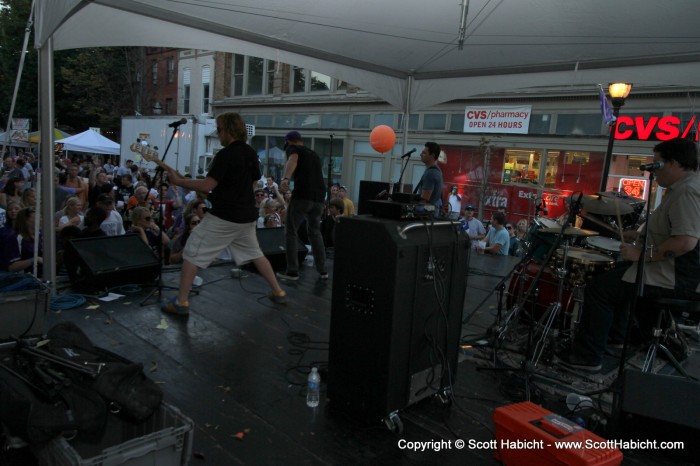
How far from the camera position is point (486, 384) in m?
3.29

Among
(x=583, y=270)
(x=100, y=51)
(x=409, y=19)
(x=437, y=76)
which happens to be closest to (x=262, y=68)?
(x=100, y=51)

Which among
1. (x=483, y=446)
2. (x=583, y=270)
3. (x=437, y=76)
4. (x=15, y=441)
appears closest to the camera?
(x=15, y=441)

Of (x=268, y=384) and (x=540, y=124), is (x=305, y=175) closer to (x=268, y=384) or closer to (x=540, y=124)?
(x=268, y=384)

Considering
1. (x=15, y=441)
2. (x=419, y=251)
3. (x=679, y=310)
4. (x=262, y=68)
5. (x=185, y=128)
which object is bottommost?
(x=15, y=441)

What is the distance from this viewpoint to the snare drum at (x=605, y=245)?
3779 mm

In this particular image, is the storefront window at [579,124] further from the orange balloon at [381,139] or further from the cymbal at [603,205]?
the cymbal at [603,205]

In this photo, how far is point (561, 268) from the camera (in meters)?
3.84

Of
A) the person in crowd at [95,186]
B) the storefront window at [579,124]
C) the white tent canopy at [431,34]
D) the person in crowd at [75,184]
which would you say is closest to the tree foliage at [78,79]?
the person in crowd at [95,186]

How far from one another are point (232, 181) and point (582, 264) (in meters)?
3.04

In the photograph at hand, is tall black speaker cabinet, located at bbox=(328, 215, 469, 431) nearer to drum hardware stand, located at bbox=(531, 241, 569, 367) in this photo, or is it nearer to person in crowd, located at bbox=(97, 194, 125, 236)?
drum hardware stand, located at bbox=(531, 241, 569, 367)

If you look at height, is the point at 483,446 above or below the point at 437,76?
below

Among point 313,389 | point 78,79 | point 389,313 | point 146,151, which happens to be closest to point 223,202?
point 146,151

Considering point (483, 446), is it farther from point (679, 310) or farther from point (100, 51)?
point (100, 51)

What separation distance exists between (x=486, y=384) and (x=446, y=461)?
104cm
